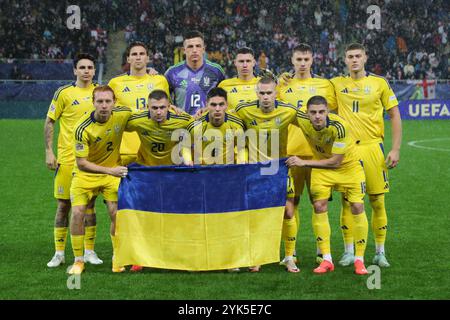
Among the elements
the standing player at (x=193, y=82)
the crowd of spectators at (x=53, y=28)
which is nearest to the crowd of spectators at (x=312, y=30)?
the crowd of spectators at (x=53, y=28)

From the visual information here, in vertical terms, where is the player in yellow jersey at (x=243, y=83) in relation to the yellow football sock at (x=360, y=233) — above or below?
above

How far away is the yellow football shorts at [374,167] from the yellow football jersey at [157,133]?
5.91 ft

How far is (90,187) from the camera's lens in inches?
311

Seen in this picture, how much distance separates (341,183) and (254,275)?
1.26 meters

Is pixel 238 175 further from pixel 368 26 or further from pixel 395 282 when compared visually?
pixel 368 26

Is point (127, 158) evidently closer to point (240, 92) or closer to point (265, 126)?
point (240, 92)

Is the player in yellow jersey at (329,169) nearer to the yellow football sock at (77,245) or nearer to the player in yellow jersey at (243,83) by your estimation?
the player in yellow jersey at (243,83)

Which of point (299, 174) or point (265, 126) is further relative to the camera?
point (299, 174)

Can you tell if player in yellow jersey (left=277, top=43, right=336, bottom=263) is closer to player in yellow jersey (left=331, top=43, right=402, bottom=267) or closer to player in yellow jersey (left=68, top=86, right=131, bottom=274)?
player in yellow jersey (left=331, top=43, right=402, bottom=267)

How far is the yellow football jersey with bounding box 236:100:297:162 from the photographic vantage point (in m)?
7.87

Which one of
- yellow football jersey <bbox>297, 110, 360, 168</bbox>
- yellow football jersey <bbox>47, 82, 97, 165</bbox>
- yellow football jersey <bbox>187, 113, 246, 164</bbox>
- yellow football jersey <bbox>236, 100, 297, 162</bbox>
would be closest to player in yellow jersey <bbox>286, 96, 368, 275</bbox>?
yellow football jersey <bbox>297, 110, 360, 168</bbox>

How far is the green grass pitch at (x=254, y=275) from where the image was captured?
6.85m

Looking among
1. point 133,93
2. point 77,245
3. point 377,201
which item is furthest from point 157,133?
point 377,201

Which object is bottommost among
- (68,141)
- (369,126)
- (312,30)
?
(68,141)
